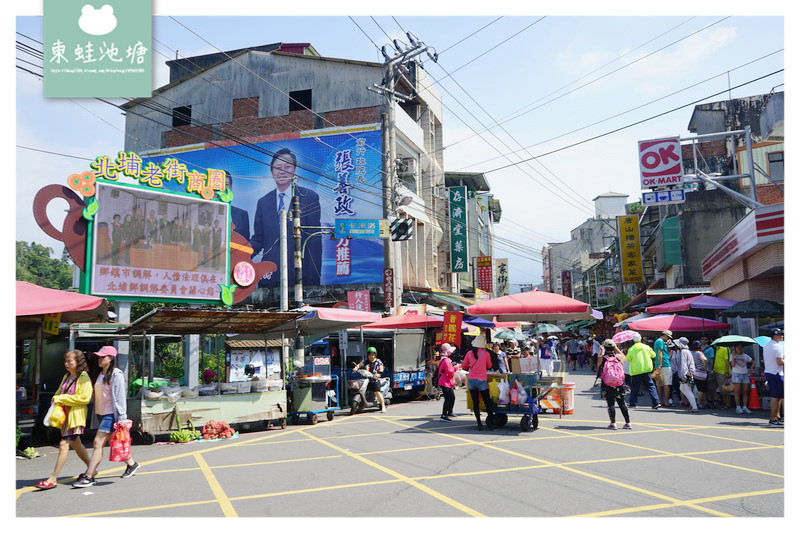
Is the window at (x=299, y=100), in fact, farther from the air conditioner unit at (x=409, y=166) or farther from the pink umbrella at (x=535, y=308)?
the pink umbrella at (x=535, y=308)

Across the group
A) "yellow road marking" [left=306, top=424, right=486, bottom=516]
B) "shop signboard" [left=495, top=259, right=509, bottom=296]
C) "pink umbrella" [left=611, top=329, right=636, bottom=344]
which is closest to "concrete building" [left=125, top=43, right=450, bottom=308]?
"pink umbrella" [left=611, top=329, right=636, bottom=344]

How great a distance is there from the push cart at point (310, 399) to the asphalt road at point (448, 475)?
60.0 inches

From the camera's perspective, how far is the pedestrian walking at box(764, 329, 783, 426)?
37.4 feet

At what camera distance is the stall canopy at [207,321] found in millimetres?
11102

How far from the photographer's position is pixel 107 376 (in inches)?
313

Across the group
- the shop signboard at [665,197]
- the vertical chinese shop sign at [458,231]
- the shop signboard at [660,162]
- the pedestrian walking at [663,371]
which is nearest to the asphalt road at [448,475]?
the pedestrian walking at [663,371]

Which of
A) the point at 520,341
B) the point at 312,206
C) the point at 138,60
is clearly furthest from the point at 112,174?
the point at 520,341

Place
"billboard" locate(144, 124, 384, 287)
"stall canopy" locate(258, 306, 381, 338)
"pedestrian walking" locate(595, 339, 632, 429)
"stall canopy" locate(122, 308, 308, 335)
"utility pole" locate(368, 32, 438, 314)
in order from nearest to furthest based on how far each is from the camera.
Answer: "stall canopy" locate(122, 308, 308, 335) → "pedestrian walking" locate(595, 339, 632, 429) → "stall canopy" locate(258, 306, 381, 338) → "utility pole" locate(368, 32, 438, 314) → "billboard" locate(144, 124, 384, 287)

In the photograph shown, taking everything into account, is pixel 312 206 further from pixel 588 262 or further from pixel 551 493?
pixel 588 262

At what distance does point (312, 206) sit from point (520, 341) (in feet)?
41.8

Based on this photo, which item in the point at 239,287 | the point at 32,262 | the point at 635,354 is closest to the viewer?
the point at 635,354

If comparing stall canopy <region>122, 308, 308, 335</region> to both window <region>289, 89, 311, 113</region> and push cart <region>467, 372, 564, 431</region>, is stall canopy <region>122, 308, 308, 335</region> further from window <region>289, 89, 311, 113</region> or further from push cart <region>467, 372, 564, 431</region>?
window <region>289, 89, 311, 113</region>

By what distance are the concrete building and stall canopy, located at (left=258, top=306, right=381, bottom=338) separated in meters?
14.0

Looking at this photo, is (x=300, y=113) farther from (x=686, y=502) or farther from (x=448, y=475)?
(x=686, y=502)
